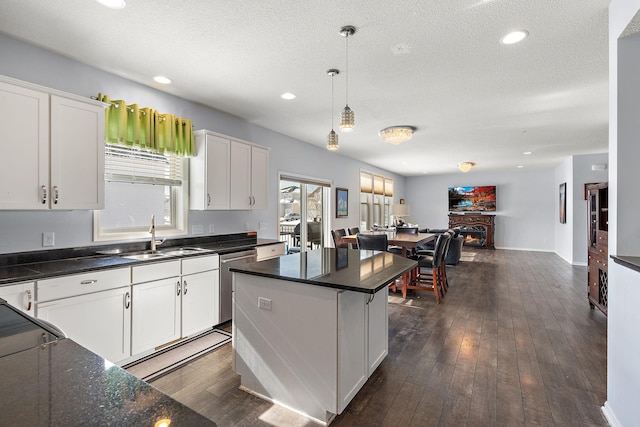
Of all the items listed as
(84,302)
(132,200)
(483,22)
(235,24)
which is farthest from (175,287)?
(483,22)

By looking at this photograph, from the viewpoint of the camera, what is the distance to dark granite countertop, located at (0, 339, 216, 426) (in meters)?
0.58

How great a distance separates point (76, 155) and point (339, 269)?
227cm

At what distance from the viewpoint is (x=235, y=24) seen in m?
2.26

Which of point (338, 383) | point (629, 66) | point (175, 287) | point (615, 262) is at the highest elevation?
point (629, 66)

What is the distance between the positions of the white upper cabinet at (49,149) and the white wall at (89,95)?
0.52 ft

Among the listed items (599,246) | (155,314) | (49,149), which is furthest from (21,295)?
(599,246)

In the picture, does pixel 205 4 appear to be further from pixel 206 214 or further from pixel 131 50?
pixel 206 214

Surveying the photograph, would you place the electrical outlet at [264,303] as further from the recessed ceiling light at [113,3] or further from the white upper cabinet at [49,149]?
the recessed ceiling light at [113,3]

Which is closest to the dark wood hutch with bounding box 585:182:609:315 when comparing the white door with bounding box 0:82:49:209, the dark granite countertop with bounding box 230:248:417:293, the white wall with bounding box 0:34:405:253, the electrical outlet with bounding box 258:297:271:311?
the dark granite countertop with bounding box 230:248:417:293

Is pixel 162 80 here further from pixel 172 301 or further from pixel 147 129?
pixel 172 301

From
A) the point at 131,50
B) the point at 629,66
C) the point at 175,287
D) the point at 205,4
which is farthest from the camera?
the point at 175,287

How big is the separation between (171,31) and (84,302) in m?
2.09

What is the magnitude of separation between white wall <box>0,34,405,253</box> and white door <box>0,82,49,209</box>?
0.32 feet

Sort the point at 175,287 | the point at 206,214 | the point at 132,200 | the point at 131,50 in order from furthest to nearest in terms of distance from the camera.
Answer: the point at 206,214 → the point at 132,200 → the point at 175,287 → the point at 131,50
